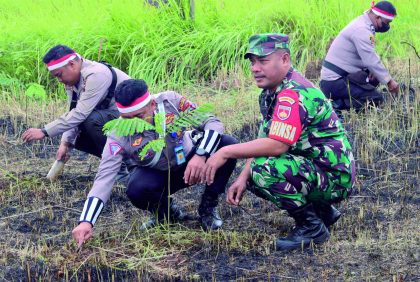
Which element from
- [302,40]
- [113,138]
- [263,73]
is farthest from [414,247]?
[302,40]

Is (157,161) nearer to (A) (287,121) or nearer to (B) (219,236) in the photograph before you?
(B) (219,236)

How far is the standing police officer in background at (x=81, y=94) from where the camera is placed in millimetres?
5875

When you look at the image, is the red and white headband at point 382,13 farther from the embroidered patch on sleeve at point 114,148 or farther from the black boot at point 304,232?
the embroidered patch on sleeve at point 114,148

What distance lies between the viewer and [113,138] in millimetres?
4801

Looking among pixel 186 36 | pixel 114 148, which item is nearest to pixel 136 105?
pixel 114 148

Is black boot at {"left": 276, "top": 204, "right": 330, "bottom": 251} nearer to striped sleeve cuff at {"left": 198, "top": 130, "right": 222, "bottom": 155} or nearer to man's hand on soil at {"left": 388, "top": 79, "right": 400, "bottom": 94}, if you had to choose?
striped sleeve cuff at {"left": 198, "top": 130, "right": 222, "bottom": 155}

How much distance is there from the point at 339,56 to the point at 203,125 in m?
2.93

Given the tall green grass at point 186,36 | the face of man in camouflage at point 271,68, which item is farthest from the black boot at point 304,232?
the tall green grass at point 186,36

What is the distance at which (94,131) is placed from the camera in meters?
6.13

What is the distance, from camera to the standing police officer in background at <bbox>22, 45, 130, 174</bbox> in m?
5.88

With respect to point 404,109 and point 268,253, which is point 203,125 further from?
point 404,109

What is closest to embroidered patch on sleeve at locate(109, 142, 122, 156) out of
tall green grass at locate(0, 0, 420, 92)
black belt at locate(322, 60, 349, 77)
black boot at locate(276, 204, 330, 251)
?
black boot at locate(276, 204, 330, 251)

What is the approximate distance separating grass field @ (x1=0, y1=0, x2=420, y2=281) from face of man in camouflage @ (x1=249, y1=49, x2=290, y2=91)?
924 millimetres

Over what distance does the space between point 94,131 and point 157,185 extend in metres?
1.32
